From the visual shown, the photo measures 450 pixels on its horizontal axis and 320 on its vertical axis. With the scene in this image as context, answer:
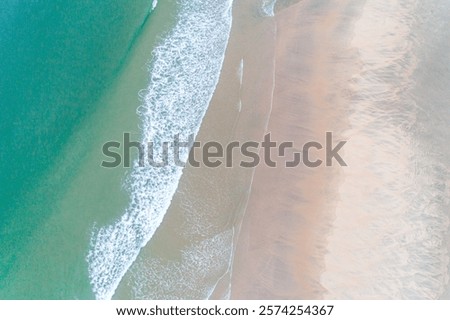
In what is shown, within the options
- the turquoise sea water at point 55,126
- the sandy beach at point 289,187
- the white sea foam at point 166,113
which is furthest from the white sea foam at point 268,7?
the turquoise sea water at point 55,126

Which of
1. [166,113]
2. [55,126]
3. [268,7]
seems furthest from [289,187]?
[55,126]

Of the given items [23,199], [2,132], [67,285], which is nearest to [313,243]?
[67,285]

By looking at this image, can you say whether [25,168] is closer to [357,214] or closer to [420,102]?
[357,214]

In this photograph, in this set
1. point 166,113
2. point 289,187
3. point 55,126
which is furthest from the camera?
point 166,113

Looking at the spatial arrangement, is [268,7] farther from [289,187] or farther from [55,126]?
[55,126]

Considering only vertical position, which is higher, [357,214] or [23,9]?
[23,9]
